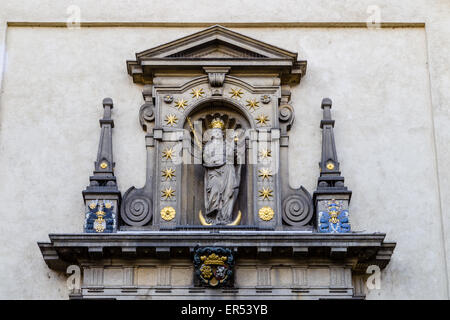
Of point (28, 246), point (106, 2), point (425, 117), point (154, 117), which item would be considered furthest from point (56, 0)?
point (425, 117)

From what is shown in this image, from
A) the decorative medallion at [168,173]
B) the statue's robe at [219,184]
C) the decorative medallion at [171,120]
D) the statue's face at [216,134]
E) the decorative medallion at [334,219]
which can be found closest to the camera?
the decorative medallion at [334,219]

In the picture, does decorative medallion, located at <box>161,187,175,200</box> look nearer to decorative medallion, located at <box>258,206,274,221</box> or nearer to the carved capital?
decorative medallion, located at <box>258,206,274,221</box>

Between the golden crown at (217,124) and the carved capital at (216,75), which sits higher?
the carved capital at (216,75)

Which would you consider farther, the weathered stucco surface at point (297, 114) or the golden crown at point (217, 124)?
the golden crown at point (217, 124)

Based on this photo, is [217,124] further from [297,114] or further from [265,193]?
[265,193]

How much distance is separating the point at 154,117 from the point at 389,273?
14.6 ft

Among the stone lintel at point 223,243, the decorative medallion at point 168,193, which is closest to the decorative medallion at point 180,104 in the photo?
the decorative medallion at point 168,193

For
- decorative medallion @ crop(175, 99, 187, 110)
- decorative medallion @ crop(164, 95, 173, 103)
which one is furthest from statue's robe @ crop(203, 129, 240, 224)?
decorative medallion @ crop(164, 95, 173, 103)

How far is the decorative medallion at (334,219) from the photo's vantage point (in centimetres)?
1820

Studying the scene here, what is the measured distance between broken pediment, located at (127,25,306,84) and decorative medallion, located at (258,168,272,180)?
1675mm

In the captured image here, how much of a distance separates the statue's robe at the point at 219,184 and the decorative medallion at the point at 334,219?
144 cm

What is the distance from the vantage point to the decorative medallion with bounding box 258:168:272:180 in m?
18.8

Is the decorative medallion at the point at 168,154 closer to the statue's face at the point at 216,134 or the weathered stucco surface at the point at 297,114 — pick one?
the weathered stucco surface at the point at 297,114

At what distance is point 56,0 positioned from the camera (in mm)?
20453
